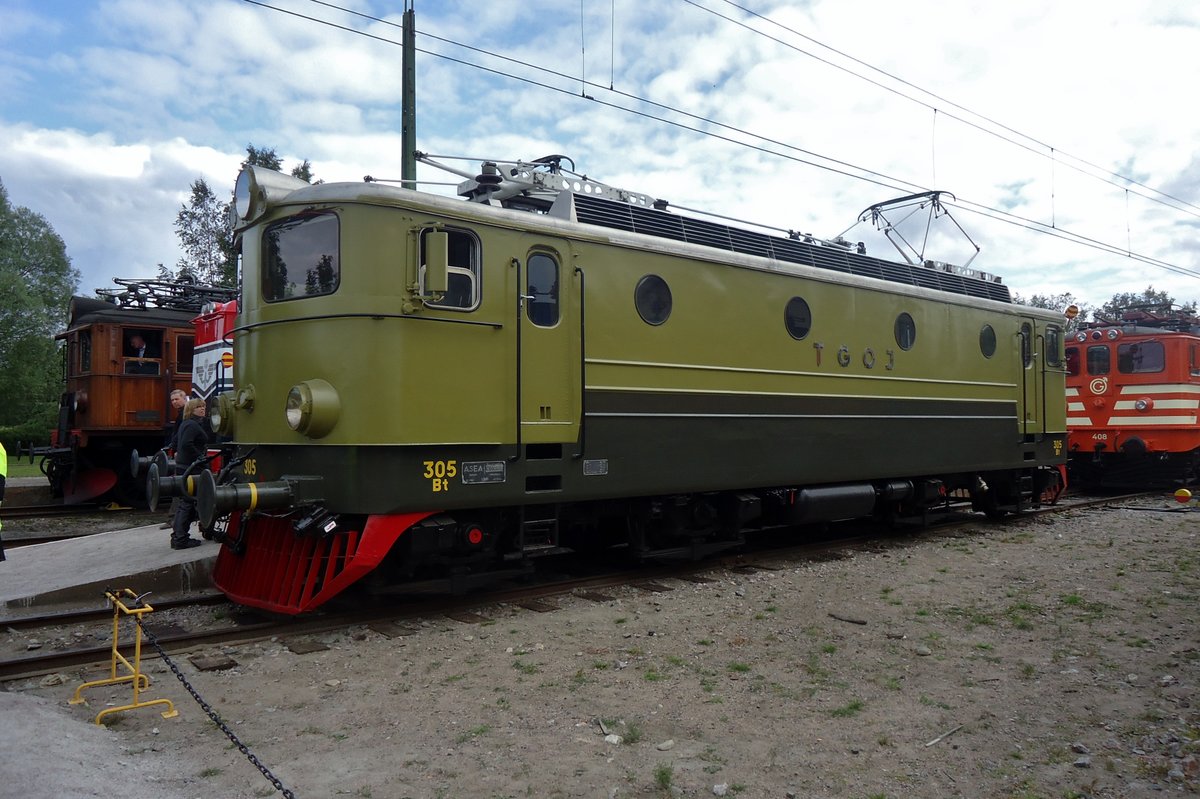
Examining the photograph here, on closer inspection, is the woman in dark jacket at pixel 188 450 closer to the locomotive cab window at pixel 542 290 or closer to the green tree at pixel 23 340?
the locomotive cab window at pixel 542 290

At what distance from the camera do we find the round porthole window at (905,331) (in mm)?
11039

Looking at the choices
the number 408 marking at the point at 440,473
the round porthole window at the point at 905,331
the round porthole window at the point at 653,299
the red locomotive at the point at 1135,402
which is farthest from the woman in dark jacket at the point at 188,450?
the red locomotive at the point at 1135,402

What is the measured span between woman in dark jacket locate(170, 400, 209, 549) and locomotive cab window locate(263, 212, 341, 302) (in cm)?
265

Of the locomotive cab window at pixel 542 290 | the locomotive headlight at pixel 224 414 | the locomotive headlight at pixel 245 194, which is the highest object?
the locomotive headlight at pixel 245 194

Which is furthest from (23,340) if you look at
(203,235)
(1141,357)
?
(1141,357)

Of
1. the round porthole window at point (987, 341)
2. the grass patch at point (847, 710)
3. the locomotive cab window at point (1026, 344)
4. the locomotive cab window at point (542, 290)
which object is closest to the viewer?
the grass patch at point (847, 710)

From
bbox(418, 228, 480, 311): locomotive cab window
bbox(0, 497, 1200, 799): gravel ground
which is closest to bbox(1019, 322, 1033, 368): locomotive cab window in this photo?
bbox(0, 497, 1200, 799): gravel ground

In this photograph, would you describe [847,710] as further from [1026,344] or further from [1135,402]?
[1135,402]

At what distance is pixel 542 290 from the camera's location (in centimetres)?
755

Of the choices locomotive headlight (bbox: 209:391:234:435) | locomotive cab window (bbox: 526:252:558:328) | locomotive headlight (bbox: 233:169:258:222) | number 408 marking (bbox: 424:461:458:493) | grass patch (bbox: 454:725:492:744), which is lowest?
grass patch (bbox: 454:725:492:744)

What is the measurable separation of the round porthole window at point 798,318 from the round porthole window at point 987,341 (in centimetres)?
387

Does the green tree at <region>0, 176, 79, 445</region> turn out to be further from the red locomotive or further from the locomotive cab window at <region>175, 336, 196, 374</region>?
the red locomotive

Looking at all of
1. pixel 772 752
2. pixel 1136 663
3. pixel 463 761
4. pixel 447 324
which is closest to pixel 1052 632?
pixel 1136 663

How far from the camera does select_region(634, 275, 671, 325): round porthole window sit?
8203 mm
